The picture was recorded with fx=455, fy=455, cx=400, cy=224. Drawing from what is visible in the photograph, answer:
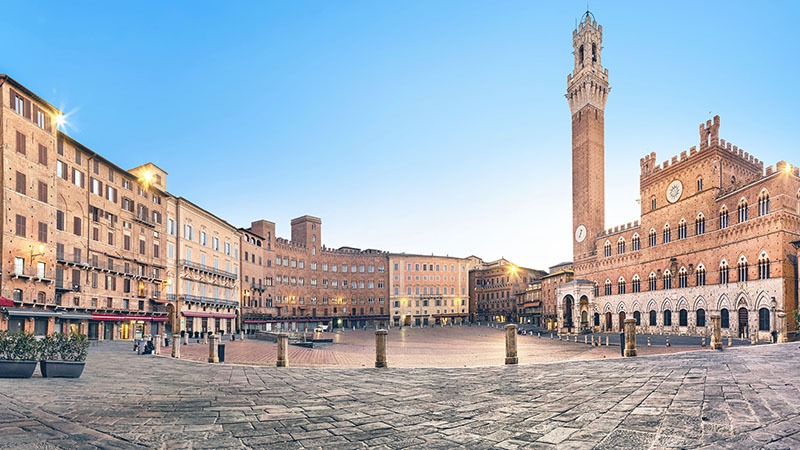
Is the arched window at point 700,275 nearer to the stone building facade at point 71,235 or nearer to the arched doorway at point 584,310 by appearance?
the arched doorway at point 584,310

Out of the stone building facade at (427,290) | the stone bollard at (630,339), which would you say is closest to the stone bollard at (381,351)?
the stone bollard at (630,339)

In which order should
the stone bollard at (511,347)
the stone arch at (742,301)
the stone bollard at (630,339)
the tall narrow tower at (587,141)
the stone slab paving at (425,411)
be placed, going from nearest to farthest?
the stone slab paving at (425,411)
the stone bollard at (511,347)
the stone bollard at (630,339)
the stone arch at (742,301)
the tall narrow tower at (587,141)

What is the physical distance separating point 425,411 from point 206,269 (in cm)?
4740

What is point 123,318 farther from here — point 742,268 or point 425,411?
point 742,268

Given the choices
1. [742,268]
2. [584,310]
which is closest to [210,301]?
[584,310]

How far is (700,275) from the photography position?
40906 millimetres

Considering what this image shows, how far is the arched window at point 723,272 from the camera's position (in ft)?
125

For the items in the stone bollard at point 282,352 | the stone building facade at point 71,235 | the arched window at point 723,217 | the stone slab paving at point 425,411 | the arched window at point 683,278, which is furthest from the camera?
the arched window at point 683,278

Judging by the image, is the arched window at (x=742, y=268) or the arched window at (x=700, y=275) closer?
the arched window at (x=742, y=268)

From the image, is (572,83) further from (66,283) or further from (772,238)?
(66,283)

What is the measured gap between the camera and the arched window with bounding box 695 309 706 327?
40062 millimetres

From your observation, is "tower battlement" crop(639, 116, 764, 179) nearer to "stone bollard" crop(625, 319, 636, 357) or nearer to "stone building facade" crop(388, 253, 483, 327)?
"stone bollard" crop(625, 319, 636, 357)

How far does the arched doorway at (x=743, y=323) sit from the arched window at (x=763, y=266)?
11.2ft

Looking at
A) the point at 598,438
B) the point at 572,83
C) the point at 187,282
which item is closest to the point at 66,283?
the point at 187,282
